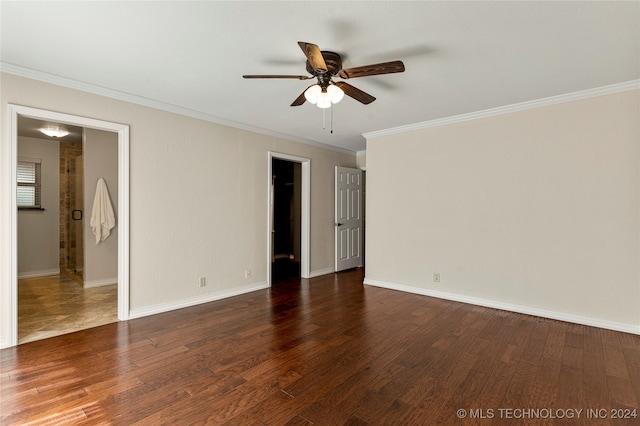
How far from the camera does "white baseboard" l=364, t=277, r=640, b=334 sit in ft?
10.7

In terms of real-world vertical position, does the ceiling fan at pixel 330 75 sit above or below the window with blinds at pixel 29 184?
above

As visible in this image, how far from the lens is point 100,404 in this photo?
2.04 meters

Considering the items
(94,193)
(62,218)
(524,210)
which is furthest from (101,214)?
(524,210)

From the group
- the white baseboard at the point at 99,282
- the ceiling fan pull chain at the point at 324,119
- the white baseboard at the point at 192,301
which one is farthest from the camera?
the white baseboard at the point at 99,282

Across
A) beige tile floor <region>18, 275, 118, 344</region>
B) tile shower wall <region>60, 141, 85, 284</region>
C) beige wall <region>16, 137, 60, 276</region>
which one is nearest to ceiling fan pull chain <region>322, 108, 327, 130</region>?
beige tile floor <region>18, 275, 118, 344</region>

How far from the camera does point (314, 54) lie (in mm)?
2090

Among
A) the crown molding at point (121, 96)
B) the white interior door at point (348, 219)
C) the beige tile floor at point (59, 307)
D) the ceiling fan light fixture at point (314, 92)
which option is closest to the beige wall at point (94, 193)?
the beige tile floor at point (59, 307)

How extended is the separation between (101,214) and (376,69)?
495cm

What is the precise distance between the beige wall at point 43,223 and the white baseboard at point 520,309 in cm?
611

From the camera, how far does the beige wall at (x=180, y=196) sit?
313cm

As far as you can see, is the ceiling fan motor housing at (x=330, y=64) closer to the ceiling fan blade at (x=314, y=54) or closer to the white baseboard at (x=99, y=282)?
the ceiling fan blade at (x=314, y=54)

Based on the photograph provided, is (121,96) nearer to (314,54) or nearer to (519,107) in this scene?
(314,54)

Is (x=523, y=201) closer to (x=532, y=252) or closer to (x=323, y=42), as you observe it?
(x=532, y=252)

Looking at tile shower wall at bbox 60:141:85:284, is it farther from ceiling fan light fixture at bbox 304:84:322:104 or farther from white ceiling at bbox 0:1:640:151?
ceiling fan light fixture at bbox 304:84:322:104
